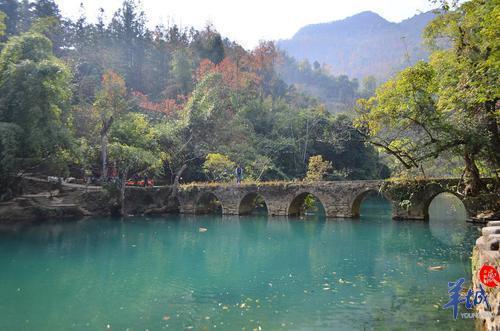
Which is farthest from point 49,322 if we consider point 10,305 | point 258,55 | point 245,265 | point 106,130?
point 258,55

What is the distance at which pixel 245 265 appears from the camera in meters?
12.1

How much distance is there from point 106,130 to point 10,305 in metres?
19.5

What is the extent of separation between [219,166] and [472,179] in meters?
15.8

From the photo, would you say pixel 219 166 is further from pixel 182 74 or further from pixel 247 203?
pixel 182 74

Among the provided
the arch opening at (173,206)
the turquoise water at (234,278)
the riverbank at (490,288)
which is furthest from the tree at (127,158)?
the riverbank at (490,288)

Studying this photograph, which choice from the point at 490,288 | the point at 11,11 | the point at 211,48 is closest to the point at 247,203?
the point at 490,288

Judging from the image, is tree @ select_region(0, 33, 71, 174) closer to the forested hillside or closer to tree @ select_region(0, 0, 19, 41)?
the forested hillside

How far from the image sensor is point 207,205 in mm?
29297

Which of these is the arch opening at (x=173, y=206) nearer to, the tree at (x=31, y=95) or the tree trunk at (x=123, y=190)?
the tree trunk at (x=123, y=190)

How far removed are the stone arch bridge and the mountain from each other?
3806 inches

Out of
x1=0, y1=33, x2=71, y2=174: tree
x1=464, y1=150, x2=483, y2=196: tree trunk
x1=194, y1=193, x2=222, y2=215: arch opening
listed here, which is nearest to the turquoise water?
x1=464, y1=150, x2=483, y2=196: tree trunk

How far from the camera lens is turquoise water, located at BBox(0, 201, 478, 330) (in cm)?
715

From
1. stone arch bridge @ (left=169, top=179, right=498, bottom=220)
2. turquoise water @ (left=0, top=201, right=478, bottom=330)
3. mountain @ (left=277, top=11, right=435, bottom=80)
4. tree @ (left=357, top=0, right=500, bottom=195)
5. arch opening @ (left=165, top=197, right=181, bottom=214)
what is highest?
mountain @ (left=277, top=11, right=435, bottom=80)

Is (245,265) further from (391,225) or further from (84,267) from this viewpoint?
(391,225)
